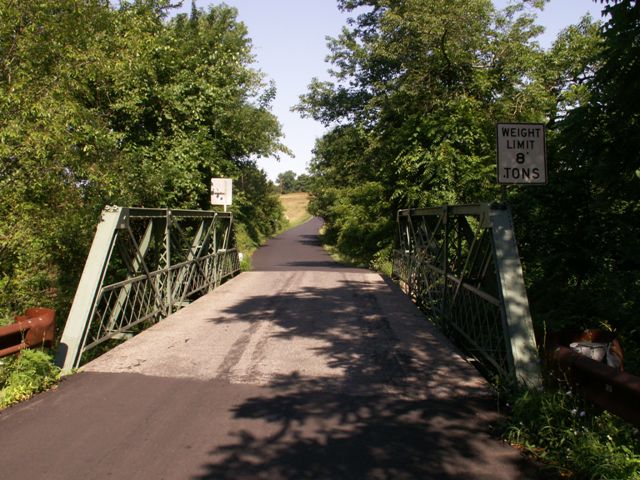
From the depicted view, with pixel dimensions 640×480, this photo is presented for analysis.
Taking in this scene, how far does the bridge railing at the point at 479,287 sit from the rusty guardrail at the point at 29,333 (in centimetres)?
463

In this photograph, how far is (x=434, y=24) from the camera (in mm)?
17016

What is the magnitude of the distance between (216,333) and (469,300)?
3.59 m

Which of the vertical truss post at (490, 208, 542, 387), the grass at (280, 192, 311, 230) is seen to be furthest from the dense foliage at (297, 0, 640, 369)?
the grass at (280, 192, 311, 230)

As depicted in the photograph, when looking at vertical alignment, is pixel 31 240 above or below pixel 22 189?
below

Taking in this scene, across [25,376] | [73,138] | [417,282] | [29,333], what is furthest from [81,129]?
[417,282]

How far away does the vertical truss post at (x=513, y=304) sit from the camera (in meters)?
4.66

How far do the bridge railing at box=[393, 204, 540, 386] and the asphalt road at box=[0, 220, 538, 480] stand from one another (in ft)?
1.49

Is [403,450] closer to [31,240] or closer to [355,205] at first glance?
[31,240]

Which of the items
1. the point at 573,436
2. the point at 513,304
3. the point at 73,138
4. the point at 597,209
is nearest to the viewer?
the point at 573,436

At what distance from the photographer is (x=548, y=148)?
8.18 m

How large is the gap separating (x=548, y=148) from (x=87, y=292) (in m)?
6.75

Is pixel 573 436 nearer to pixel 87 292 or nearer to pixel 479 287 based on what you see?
pixel 479 287

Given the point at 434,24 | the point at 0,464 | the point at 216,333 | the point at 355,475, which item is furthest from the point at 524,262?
the point at 434,24

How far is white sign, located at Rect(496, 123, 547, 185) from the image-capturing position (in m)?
6.30
